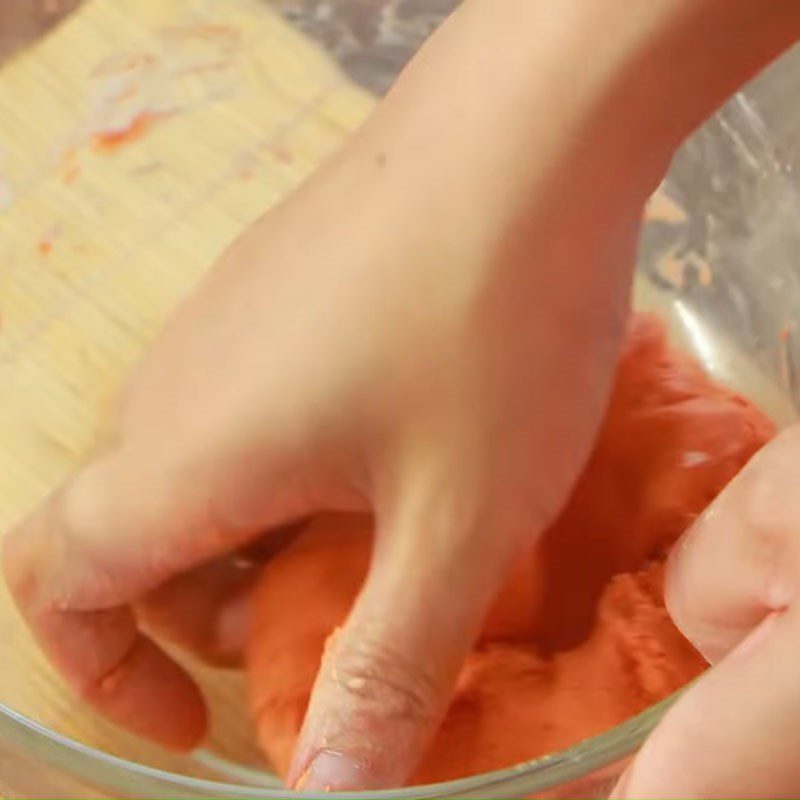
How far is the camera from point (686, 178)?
533 mm

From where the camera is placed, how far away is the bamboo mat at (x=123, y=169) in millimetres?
533

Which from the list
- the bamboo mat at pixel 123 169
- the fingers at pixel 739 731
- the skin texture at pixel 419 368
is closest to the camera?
the fingers at pixel 739 731

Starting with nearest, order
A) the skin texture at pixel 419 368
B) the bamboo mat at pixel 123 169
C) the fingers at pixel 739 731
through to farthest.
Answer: the fingers at pixel 739 731 < the skin texture at pixel 419 368 < the bamboo mat at pixel 123 169

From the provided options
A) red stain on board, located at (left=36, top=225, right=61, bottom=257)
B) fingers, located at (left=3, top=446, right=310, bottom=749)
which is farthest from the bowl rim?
red stain on board, located at (left=36, top=225, right=61, bottom=257)

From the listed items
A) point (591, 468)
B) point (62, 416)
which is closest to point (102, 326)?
point (62, 416)

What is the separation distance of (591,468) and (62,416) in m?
0.22

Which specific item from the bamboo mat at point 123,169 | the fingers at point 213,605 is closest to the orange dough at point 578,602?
the fingers at point 213,605

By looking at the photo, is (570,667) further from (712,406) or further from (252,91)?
(252,91)

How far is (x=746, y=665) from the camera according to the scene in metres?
0.28

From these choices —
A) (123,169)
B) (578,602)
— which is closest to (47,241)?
(123,169)

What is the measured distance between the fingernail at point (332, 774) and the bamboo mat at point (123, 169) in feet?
0.67

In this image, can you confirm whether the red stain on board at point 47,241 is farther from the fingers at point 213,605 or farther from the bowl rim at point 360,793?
the bowl rim at point 360,793

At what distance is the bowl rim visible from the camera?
286 mm

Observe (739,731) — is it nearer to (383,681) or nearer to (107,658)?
(383,681)
